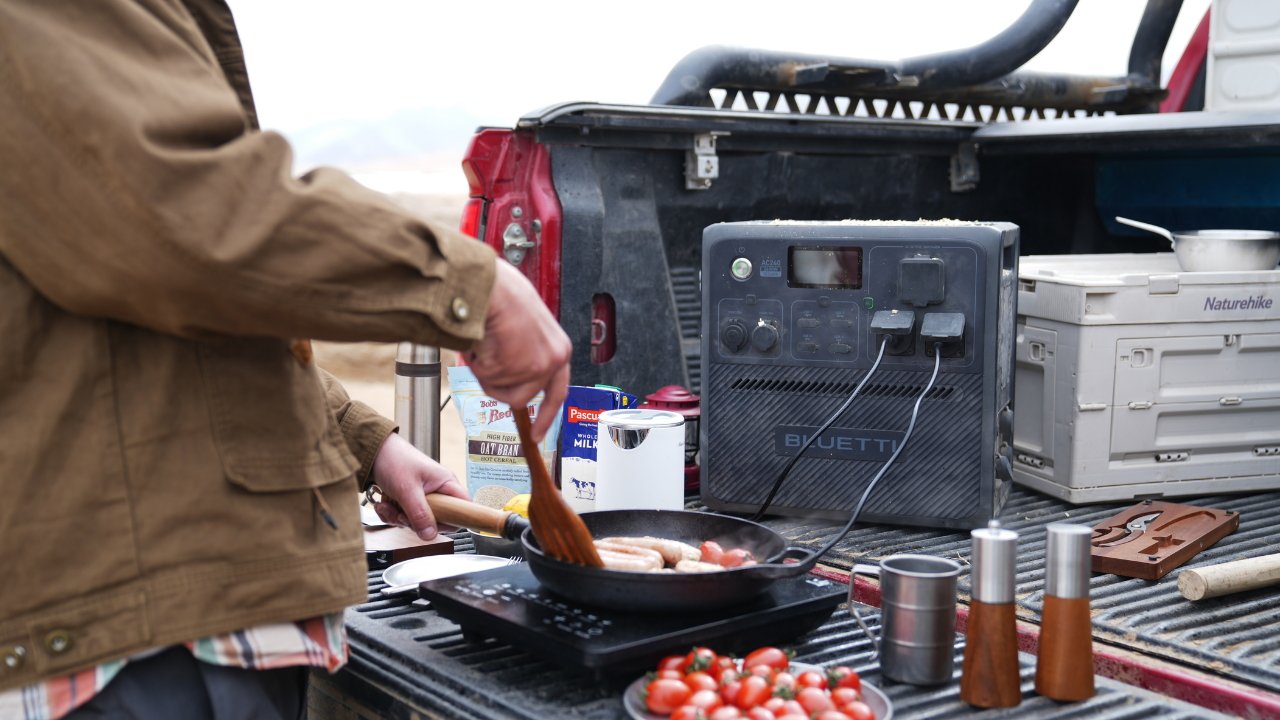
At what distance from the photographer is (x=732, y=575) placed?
1701 millimetres

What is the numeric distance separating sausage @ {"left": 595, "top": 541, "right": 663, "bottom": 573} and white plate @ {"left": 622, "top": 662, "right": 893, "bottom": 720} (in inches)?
6.6

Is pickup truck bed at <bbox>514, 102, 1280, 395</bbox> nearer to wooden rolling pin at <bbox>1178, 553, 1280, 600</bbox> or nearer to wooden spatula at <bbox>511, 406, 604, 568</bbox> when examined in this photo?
Result: wooden spatula at <bbox>511, 406, 604, 568</bbox>

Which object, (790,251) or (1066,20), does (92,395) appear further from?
(1066,20)

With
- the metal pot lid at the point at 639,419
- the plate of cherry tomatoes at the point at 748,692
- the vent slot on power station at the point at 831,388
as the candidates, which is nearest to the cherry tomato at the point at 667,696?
the plate of cherry tomatoes at the point at 748,692

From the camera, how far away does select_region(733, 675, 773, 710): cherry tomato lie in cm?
152

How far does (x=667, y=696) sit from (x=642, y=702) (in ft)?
0.17

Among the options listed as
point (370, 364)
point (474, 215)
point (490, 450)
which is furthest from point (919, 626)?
point (370, 364)

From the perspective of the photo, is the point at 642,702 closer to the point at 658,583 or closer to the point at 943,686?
the point at 658,583

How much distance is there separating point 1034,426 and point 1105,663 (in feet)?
3.58

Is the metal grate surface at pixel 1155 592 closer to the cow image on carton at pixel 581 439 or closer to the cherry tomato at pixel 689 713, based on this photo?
the cow image on carton at pixel 581 439

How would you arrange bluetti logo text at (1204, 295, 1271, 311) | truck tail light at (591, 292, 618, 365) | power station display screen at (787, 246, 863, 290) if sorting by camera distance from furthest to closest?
1. truck tail light at (591, 292, 618, 365)
2. bluetti logo text at (1204, 295, 1271, 311)
3. power station display screen at (787, 246, 863, 290)

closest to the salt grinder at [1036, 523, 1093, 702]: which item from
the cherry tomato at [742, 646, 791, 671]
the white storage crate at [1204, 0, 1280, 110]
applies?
the cherry tomato at [742, 646, 791, 671]

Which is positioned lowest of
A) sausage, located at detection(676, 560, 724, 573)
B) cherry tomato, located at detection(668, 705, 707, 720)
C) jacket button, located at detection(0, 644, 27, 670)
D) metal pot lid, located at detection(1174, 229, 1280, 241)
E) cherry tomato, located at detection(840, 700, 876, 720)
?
cherry tomato, located at detection(840, 700, 876, 720)

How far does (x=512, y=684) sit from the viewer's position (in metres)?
1.70
